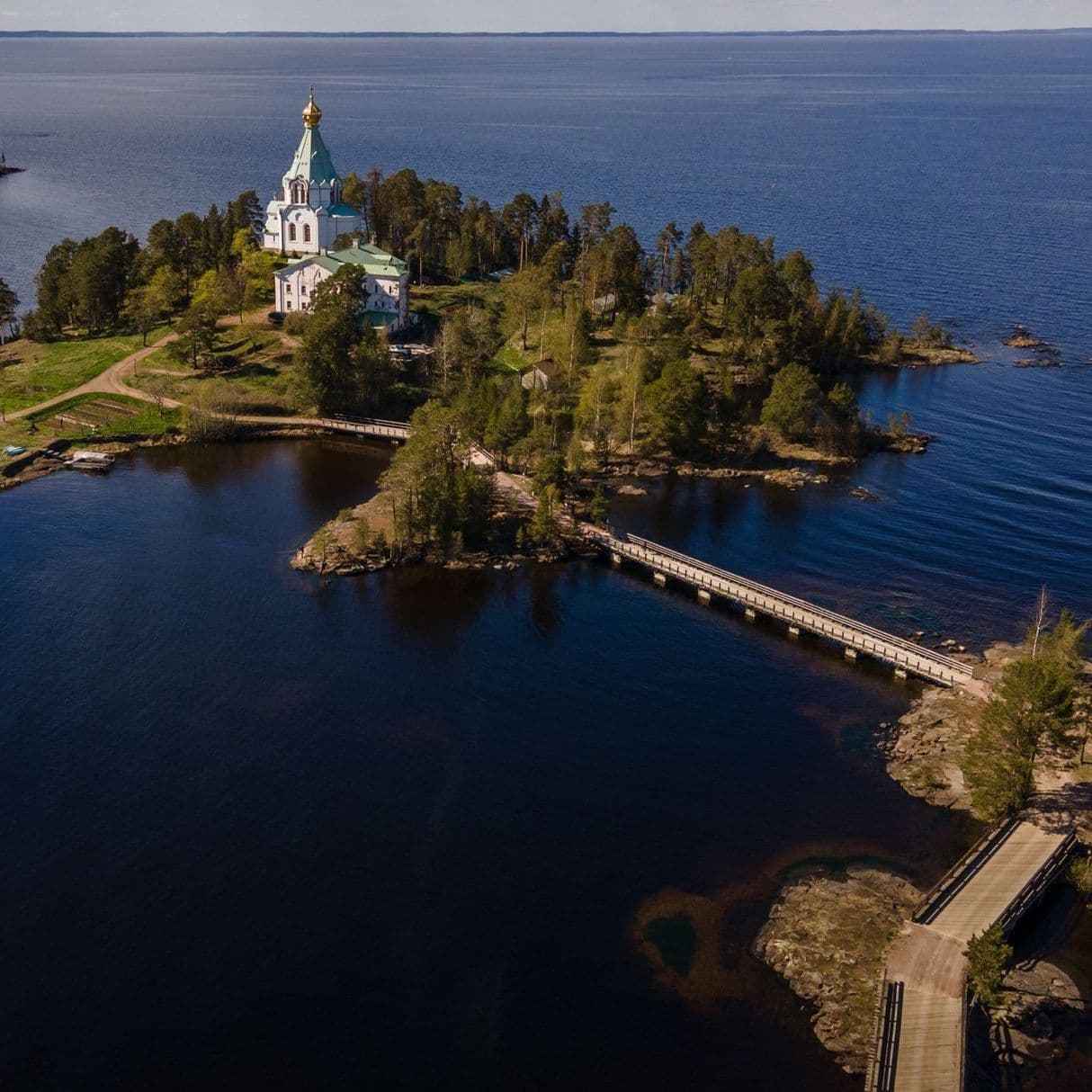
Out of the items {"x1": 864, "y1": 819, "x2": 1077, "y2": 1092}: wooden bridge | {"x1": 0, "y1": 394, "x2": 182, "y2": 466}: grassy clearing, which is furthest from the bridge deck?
{"x1": 0, "y1": 394, "x2": 182, "y2": 466}: grassy clearing

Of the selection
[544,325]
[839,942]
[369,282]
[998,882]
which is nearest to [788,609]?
[998,882]

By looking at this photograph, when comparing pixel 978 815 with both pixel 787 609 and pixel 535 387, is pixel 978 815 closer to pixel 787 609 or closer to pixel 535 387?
pixel 787 609

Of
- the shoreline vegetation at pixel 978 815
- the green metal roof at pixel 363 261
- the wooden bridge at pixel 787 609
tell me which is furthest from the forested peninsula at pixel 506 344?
the shoreline vegetation at pixel 978 815

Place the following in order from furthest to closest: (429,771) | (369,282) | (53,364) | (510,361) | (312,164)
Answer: (312,164)
(369,282)
(510,361)
(53,364)
(429,771)

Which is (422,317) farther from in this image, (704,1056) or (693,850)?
(704,1056)

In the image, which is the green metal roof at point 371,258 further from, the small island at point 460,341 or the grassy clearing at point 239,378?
the grassy clearing at point 239,378

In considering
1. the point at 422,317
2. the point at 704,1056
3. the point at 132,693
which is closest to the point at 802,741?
the point at 704,1056

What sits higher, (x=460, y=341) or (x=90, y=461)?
(x=460, y=341)

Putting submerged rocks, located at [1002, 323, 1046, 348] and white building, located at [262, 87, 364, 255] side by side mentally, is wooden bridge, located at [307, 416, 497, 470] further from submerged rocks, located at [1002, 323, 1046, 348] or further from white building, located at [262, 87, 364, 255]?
submerged rocks, located at [1002, 323, 1046, 348]
